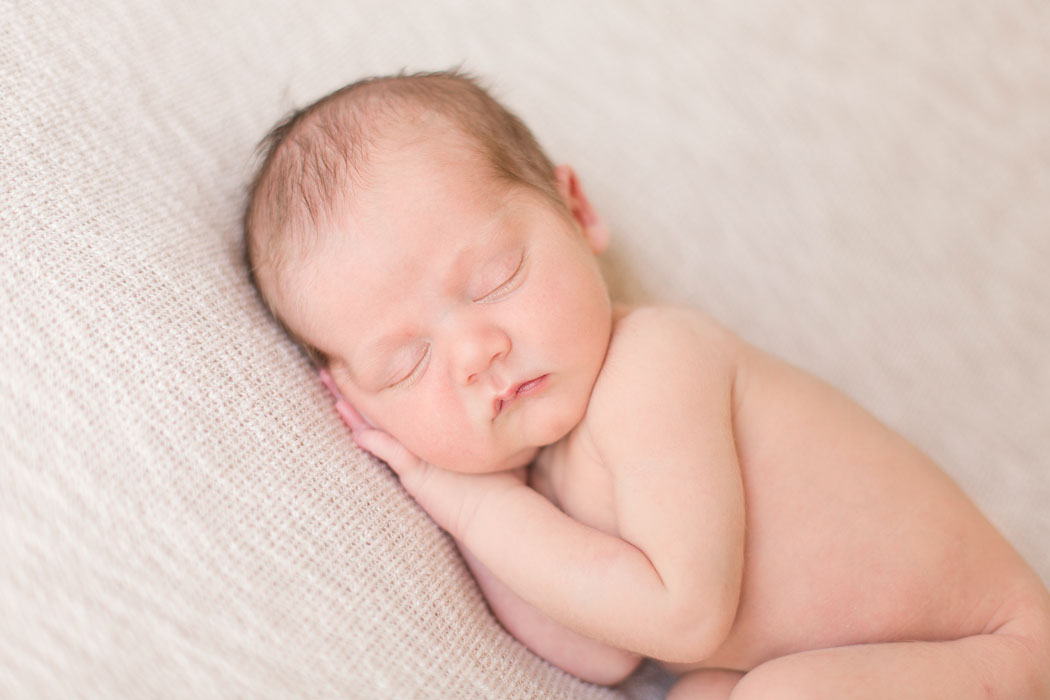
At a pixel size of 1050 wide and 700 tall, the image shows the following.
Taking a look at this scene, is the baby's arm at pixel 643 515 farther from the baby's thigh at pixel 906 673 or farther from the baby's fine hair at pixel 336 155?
the baby's fine hair at pixel 336 155

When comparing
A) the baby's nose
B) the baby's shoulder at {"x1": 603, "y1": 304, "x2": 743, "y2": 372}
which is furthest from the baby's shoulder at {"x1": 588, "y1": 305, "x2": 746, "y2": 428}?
the baby's nose

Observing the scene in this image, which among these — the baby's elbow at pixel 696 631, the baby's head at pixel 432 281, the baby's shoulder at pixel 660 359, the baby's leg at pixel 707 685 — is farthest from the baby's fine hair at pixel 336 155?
the baby's leg at pixel 707 685

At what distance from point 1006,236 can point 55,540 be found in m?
1.62

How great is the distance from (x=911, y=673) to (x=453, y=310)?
682 mm

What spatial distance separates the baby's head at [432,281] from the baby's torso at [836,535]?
0.43ft

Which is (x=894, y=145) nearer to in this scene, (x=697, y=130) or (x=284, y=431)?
(x=697, y=130)

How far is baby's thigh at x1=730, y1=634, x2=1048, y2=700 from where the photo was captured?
935 millimetres

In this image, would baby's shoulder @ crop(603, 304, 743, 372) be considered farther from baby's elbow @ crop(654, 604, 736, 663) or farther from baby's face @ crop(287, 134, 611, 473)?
baby's elbow @ crop(654, 604, 736, 663)

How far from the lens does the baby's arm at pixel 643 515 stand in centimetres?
96

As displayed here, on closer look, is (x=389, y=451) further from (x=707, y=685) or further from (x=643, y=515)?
(x=707, y=685)

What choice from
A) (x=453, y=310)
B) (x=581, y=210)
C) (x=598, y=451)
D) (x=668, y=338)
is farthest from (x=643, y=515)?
(x=581, y=210)

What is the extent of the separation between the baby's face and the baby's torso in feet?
0.37

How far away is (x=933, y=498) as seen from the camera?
109 cm

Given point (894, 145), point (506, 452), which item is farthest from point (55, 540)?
point (894, 145)
